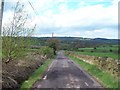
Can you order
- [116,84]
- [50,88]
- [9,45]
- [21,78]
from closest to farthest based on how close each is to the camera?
1. [50,88]
2. [116,84]
3. [21,78]
4. [9,45]

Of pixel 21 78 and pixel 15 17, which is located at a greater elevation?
pixel 15 17

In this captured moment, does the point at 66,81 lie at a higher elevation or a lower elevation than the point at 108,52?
lower

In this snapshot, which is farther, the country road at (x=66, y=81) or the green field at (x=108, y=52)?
the green field at (x=108, y=52)

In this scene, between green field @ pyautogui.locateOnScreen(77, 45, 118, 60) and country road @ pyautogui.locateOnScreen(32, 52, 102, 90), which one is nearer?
country road @ pyautogui.locateOnScreen(32, 52, 102, 90)

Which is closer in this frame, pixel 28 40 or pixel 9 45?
pixel 9 45

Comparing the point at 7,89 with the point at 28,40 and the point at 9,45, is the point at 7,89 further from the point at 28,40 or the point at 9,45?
the point at 28,40

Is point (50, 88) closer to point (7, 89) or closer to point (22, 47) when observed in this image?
point (7, 89)

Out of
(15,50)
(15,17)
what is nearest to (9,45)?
(15,50)

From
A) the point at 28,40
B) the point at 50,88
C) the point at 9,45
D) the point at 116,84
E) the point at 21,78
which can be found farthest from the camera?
the point at 28,40

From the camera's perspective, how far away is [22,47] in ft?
86.5

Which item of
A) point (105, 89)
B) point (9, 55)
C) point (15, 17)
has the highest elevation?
point (15, 17)

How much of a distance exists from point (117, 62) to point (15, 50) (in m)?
8.42

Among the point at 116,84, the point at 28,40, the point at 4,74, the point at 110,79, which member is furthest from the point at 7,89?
the point at 28,40

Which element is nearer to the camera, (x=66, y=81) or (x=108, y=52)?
(x=66, y=81)
